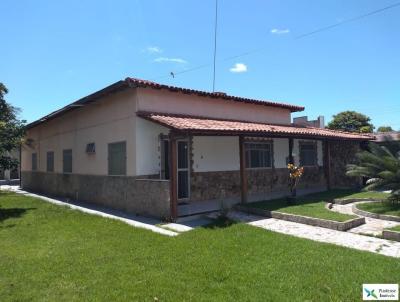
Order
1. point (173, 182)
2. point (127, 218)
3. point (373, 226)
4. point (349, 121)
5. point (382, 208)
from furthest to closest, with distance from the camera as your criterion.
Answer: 1. point (349, 121)
2. point (382, 208)
3. point (127, 218)
4. point (173, 182)
5. point (373, 226)

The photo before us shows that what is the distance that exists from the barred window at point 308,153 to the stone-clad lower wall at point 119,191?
30.5 ft

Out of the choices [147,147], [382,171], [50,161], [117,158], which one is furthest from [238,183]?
[50,161]

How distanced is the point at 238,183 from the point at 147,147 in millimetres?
4579

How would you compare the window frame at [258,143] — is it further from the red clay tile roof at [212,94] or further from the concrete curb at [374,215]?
the concrete curb at [374,215]

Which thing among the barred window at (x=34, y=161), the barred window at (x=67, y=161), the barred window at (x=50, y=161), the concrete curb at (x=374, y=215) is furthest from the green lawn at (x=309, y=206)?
the barred window at (x=34, y=161)

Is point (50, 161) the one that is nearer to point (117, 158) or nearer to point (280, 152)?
point (117, 158)

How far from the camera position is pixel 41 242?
7703mm

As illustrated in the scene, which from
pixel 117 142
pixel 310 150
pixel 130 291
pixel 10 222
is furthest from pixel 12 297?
pixel 310 150

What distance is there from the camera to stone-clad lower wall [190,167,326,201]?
1293 cm

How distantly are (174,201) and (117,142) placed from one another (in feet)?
12.7

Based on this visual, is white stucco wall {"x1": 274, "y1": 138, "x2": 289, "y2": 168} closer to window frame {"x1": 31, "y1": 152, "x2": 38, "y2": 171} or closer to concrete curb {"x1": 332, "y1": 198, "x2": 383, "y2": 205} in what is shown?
concrete curb {"x1": 332, "y1": 198, "x2": 383, "y2": 205}

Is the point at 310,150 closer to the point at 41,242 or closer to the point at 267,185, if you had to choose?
the point at 267,185

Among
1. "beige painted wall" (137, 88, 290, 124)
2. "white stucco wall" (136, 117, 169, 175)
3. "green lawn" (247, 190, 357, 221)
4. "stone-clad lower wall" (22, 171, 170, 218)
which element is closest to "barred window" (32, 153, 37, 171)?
"stone-clad lower wall" (22, 171, 170, 218)

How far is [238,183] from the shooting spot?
14.3 metres
